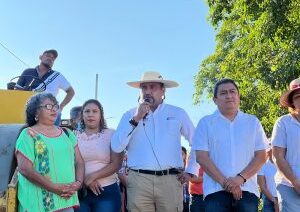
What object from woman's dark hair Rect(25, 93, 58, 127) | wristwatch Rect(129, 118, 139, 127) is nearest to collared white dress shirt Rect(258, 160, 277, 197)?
wristwatch Rect(129, 118, 139, 127)

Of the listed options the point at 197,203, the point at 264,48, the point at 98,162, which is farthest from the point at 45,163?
the point at 264,48

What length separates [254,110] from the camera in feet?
51.0

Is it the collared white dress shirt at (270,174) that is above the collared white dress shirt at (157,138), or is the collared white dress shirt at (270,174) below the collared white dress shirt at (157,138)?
below

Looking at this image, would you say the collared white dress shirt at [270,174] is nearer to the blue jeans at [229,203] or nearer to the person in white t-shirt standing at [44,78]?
the blue jeans at [229,203]

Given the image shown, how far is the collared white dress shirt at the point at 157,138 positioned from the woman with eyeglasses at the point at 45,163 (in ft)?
2.23

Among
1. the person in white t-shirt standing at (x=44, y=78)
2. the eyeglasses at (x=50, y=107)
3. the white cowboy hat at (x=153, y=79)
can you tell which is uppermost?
the person in white t-shirt standing at (x=44, y=78)

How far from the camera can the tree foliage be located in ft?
35.1

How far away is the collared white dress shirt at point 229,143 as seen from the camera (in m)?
5.03

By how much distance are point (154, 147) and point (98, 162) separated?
0.66m

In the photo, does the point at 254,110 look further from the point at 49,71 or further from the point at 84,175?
the point at 84,175

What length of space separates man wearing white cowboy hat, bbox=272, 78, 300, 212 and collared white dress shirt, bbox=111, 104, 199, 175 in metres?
0.92

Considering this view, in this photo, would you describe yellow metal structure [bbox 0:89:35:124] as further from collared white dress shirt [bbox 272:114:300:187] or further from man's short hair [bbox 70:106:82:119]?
collared white dress shirt [bbox 272:114:300:187]

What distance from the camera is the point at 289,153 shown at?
17.0 ft

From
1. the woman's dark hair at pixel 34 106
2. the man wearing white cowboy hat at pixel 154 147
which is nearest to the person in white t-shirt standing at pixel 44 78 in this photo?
the man wearing white cowboy hat at pixel 154 147
